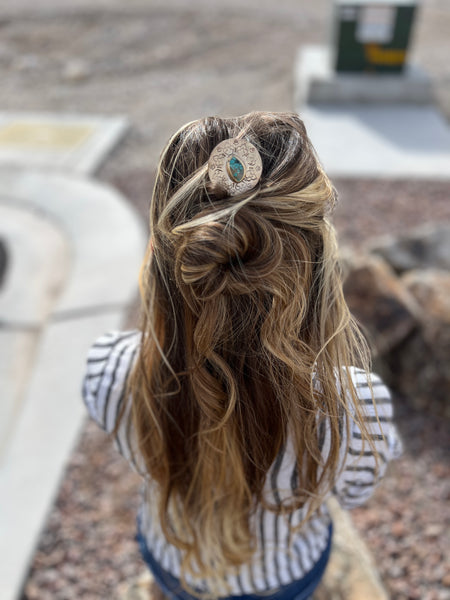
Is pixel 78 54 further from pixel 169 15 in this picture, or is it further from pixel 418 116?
pixel 418 116

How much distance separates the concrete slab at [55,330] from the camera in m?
2.42

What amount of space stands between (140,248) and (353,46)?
4.68 metres

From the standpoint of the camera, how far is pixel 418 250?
3473mm

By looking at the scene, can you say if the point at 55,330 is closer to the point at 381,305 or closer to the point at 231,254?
the point at 381,305

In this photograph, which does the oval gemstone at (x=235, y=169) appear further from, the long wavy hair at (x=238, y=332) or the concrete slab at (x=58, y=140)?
the concrete slab at (x=58, y=140)

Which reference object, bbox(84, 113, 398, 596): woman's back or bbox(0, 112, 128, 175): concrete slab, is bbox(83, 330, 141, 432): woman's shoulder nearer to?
bbox(84, 113, 398, 596): woman's back

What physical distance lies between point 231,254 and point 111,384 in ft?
1.92

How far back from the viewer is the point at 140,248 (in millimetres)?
4320

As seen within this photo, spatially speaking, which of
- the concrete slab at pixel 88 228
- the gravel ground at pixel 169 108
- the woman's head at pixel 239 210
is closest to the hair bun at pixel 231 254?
the woman's head at pixel 239 210

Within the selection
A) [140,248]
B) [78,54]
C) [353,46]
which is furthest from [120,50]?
[140,248]

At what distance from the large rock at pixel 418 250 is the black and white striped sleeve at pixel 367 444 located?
2287 mm

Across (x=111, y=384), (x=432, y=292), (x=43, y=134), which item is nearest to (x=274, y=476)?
(x=111, y=384)

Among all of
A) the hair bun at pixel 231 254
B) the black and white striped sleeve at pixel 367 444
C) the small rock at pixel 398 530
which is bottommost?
the small rock at pixel 398 530

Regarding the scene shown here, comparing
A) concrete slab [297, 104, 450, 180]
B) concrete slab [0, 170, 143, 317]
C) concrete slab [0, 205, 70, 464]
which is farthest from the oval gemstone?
Result: concrete slab [297, 104, 450, 180]
